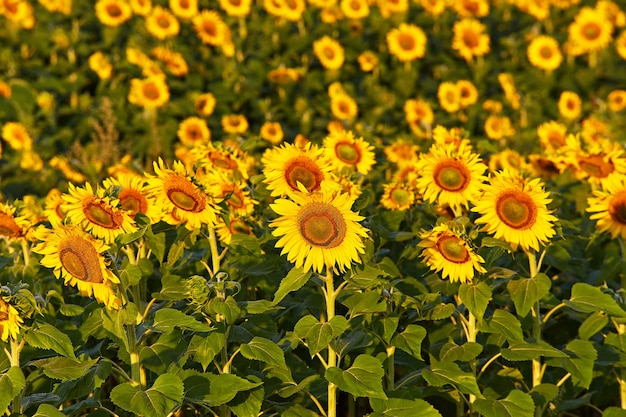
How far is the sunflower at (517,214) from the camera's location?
14.0 feet

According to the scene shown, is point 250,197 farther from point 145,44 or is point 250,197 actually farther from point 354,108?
point 145,44

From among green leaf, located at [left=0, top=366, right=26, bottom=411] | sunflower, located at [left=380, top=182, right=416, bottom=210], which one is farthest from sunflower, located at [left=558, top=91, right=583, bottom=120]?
green leaf, located at [left=0, top=366, right=26, bottom=411]

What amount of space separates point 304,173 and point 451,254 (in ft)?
2.42

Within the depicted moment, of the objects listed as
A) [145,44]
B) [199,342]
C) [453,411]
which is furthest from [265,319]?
[145,44]

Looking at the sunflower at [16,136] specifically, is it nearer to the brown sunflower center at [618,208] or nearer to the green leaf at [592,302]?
the brown sunflower center at [618,208]

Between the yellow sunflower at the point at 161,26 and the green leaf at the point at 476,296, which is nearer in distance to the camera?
the green leaf at the point at 476,296

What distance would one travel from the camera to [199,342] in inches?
155

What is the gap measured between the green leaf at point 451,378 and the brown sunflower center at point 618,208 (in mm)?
1380

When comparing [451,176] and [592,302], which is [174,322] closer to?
[451,176]

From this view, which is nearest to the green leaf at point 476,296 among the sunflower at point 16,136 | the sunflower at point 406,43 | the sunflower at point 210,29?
the sunflower at point 16,136

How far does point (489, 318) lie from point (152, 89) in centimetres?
616

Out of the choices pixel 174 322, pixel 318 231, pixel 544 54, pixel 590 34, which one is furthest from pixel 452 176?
pixel 590 34

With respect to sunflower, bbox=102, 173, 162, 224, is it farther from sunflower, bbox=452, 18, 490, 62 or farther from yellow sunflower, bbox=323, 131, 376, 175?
sunflower, bbox=452, 18, 490, 62

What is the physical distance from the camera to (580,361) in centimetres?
440
